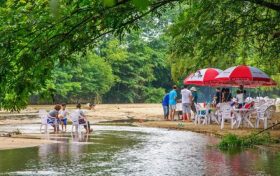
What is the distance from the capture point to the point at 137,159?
39.0ft

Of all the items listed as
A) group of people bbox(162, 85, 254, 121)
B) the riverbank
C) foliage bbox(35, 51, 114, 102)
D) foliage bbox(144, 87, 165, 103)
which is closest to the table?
the riverbank

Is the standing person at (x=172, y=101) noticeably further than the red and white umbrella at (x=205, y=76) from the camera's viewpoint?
Yes

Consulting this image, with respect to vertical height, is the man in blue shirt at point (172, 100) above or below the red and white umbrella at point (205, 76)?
below

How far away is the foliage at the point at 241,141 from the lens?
14086mm

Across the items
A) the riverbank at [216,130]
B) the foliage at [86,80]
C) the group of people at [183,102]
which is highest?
the foliage at [86,80]

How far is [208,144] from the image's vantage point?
15203 mm

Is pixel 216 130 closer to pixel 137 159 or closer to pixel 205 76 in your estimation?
pixel 205 76

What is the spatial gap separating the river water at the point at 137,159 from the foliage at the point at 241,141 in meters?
0.37

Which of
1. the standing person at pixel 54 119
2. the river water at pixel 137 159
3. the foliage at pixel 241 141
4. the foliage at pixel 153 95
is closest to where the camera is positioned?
the river water at pixel 137 159

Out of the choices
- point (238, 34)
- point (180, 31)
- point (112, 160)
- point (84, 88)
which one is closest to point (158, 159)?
point (112, 160)

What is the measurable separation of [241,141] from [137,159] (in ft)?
12.9

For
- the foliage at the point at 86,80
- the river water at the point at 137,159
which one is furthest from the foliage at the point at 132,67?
the river water at the point at 137,159

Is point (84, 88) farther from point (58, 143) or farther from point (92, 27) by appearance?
point (92, 27)

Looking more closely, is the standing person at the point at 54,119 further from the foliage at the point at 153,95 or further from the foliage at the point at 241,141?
the foliage at the point at 153,95
